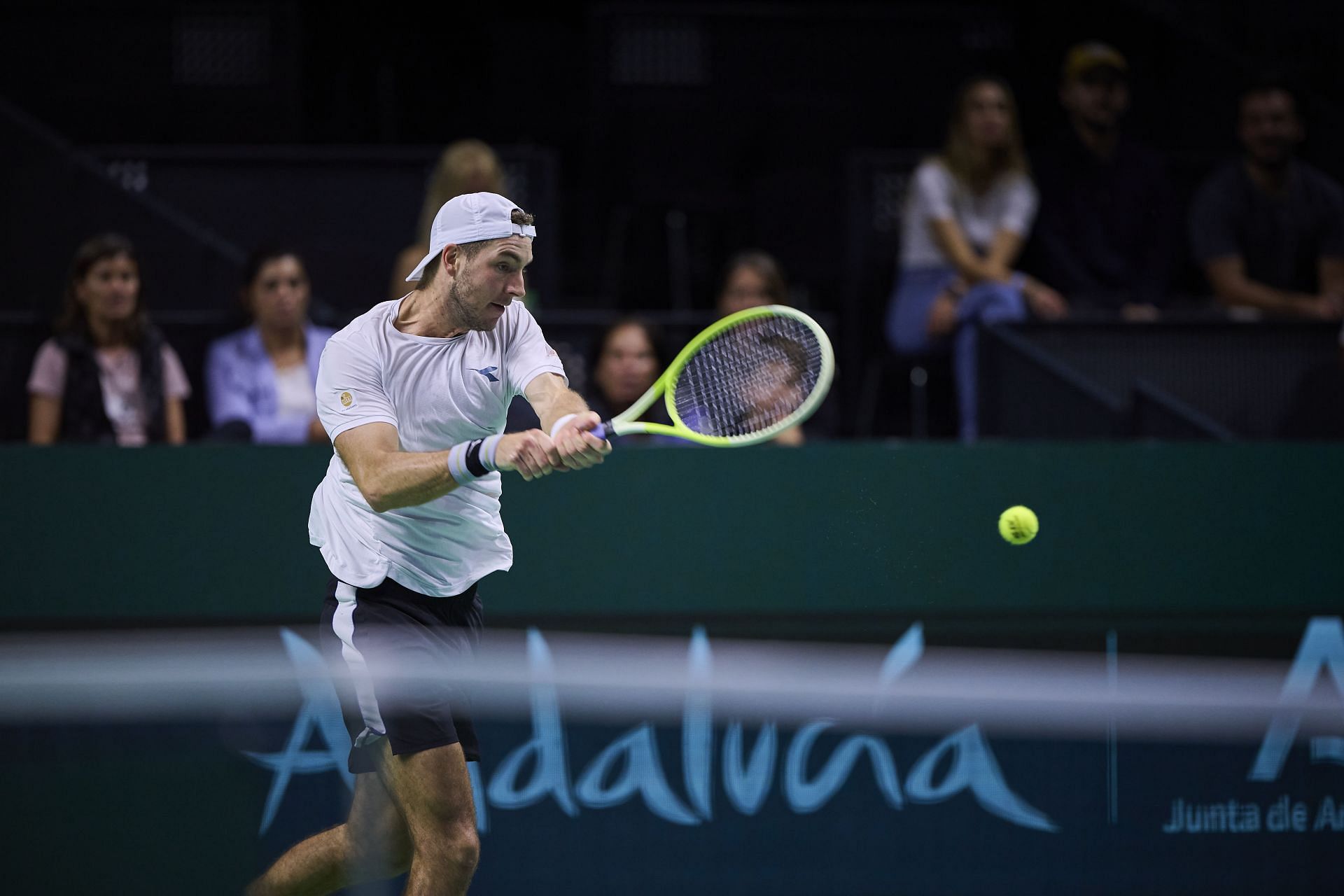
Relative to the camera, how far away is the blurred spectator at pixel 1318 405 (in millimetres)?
4730

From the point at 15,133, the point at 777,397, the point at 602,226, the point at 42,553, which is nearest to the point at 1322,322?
the point at 777,397

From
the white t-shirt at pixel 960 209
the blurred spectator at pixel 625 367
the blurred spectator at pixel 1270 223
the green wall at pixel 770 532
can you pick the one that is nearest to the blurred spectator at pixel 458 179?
the blurred spectator at pixel 625 367

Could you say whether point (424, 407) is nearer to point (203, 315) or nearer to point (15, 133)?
point (203, 315)

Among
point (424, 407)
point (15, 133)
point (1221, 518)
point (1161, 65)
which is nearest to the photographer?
point (424, 407)

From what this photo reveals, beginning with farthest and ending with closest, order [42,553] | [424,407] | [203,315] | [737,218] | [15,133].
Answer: [737,218]
[15,133]
[203,315]
[42,553]
[424,407]

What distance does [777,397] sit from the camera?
327 centimetres

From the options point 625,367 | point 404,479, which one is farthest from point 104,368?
point 404,479

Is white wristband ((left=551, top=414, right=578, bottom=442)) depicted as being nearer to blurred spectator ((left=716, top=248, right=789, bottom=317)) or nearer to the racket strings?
the racket strings

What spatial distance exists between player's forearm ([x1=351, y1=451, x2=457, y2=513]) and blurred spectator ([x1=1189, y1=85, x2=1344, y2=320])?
335 cm

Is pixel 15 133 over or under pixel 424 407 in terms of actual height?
over

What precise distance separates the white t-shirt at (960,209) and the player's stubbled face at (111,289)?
2370mm

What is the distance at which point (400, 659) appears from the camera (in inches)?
123

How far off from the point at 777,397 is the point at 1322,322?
235cm

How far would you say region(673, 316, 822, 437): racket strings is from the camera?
10.7ft
